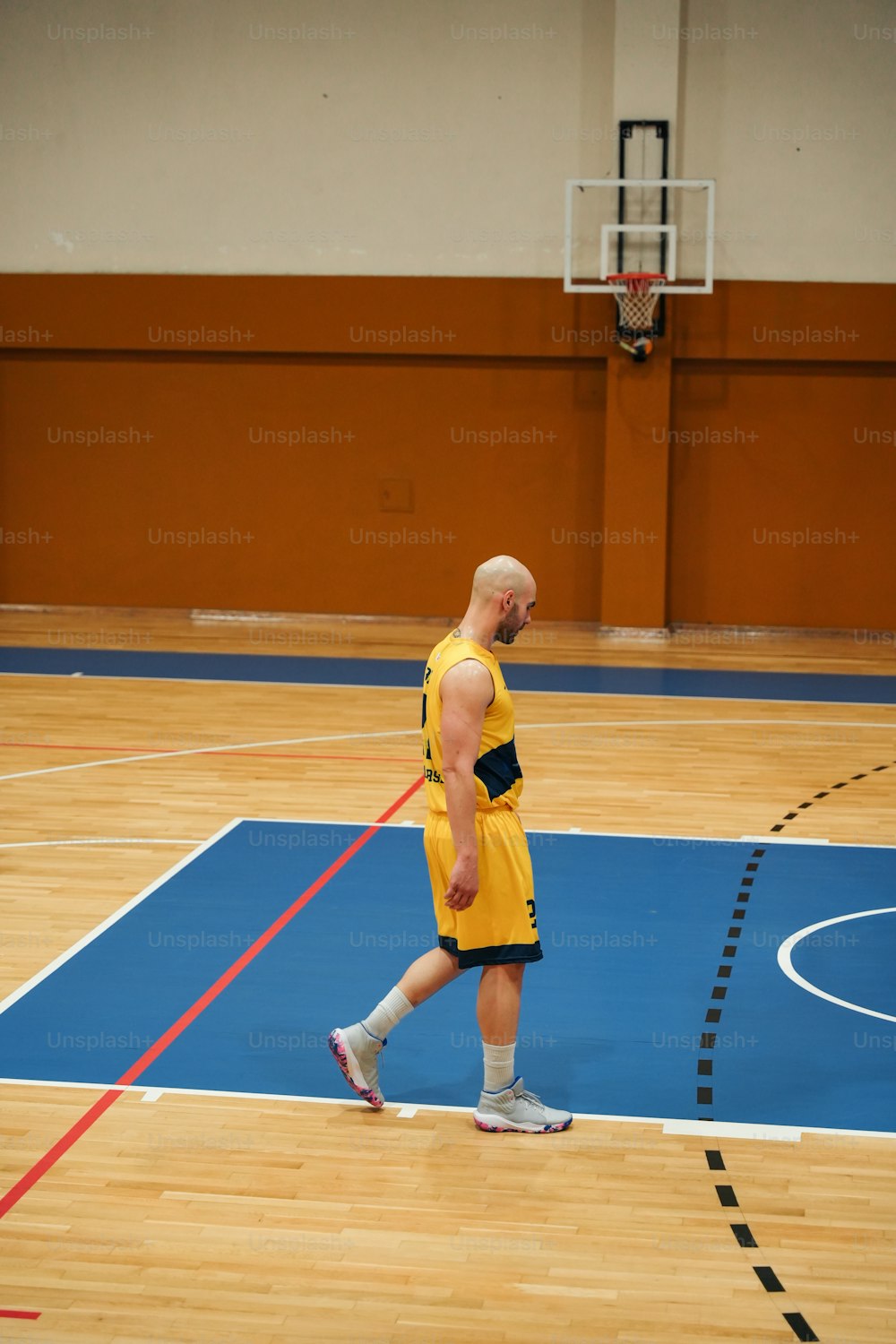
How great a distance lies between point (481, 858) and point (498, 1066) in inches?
25.0

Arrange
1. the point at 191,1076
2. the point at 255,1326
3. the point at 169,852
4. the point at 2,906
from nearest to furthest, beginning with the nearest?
the point at 255,1326, the point at 191,1076, the point at 2,906, the point at 169,852

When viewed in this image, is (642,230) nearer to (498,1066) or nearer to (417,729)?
(417,729)

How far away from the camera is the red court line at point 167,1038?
166 inches

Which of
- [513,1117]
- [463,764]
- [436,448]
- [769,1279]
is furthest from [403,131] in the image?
[769,1279]

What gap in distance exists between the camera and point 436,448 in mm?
15242

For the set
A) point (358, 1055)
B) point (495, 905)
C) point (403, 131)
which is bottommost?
point (358, 1055)

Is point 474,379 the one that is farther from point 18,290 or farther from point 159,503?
point 18,290

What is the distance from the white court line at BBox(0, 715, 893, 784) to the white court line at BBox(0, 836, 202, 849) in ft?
4.91

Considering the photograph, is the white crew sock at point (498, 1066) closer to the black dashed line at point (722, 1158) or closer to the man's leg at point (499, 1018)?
the man's leg at point (499, 1018)

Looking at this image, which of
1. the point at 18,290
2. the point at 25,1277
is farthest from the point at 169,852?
the point at 18,290

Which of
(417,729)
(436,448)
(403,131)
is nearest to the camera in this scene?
(417,729)

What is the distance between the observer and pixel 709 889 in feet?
22.6

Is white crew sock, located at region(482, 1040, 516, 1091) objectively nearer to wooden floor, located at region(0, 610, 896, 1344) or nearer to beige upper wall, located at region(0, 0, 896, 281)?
wooden floor, located at region(0, 610, 896, 1344)

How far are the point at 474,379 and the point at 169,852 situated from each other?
28.6 ft
